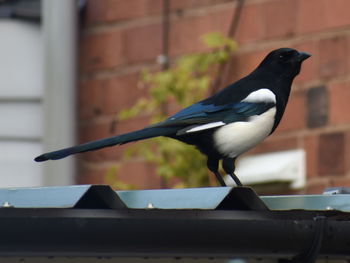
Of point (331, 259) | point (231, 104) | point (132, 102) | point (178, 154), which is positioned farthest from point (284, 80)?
point (132, 102)

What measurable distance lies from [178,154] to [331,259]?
318cm

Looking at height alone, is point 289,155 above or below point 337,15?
Result: below

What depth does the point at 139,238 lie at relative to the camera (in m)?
3.12

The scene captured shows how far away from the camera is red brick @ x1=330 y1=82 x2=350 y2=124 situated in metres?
6.16

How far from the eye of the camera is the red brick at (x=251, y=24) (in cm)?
660

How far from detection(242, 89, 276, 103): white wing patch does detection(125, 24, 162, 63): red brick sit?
2.67m

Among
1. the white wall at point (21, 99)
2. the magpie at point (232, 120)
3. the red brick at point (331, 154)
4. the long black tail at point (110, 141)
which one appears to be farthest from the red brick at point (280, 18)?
the long black tail at point (110, 141)

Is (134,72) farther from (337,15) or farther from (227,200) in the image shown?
(227,200)

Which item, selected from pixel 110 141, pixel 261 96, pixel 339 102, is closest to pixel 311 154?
pixel 339 102

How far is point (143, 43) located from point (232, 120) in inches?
113

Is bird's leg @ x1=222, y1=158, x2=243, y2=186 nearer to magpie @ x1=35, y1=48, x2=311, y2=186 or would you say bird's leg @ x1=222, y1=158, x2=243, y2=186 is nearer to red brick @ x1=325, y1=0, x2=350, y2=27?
magpie @ x1=35, y1=48, x2=311, y2=186

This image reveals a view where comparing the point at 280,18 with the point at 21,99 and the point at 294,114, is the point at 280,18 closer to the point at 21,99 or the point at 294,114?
the point at 294,114

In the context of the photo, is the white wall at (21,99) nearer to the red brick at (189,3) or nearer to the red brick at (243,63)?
the red brick at (189,3)

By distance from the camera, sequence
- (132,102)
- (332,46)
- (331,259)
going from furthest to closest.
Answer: (132,102), (332,46), (331,259)
